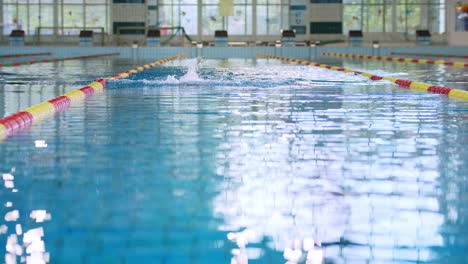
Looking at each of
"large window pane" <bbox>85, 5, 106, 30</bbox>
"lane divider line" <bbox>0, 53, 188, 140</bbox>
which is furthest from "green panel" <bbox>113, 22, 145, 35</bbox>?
"lane divider line" <bbox>0, 53, 188, 140</bbox>

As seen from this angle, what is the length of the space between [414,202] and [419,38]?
1060 inches

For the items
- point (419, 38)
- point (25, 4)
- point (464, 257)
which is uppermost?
point (25, 4)

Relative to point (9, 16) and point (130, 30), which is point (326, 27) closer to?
point (130, 30)

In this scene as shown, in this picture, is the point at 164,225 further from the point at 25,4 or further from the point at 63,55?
the point at 25,4

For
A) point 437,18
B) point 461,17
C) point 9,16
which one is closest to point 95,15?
point 9,16

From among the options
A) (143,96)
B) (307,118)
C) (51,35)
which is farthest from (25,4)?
(307,118)

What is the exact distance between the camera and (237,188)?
254 centimetres

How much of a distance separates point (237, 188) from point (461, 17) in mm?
26271

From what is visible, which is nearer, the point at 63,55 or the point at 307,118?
the point at 307,118

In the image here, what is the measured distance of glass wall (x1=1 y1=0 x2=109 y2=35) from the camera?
34.6 metres

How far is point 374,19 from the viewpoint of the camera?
3569cm

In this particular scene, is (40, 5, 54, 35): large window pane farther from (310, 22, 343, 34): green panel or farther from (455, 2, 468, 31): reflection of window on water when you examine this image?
(455, 2, 468, 31): reflection of window on water

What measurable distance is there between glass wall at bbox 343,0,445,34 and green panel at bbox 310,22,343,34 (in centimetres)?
52

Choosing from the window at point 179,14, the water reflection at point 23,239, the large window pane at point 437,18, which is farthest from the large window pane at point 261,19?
the water reflection at point 23,239
